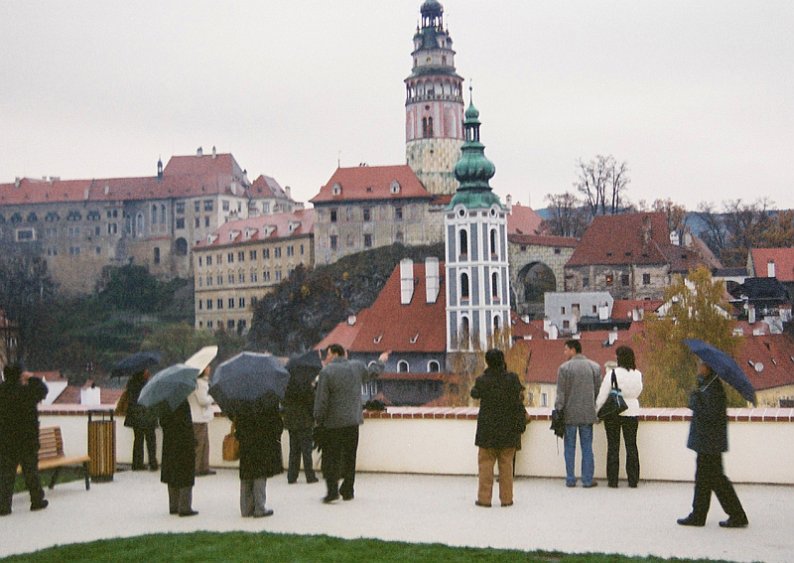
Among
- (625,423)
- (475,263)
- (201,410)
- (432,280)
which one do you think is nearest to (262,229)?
(432,280)

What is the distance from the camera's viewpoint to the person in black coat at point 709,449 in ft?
25.3

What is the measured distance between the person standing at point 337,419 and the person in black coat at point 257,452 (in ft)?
1.99

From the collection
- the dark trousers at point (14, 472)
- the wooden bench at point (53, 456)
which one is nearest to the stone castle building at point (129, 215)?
the wooden bench at point (53, 456)

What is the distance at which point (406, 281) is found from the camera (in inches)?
2320

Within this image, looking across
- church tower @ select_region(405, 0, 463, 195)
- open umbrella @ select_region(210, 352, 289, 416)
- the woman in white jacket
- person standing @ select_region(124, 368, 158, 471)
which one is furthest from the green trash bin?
church tower @ select_region(405, 0, 463, 195)

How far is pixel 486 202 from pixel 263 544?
53.1 meters

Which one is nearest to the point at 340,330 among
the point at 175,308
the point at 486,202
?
the point at 486,202

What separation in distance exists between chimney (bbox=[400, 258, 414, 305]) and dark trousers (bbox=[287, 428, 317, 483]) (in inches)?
1905

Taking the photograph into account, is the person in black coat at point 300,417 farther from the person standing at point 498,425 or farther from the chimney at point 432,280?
the chimney at point 432,280

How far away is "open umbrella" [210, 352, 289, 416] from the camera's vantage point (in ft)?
27.3

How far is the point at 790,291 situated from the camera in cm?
6106

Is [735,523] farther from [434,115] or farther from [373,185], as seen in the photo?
[434,115]

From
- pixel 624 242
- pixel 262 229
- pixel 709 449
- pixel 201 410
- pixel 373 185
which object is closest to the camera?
pixel 709 449

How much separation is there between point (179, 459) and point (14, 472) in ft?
4.70
